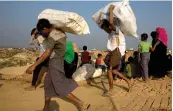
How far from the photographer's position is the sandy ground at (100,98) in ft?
17.2

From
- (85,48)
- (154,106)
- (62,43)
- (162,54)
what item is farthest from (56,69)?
(85,48)

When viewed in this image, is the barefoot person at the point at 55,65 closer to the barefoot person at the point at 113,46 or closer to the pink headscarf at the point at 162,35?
the barefoot person at the point at 113,46

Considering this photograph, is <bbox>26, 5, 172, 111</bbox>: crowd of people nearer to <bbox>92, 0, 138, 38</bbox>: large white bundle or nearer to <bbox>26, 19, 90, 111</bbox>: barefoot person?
<bbox>26, 19, 90, 111</bbox>: barefoot person

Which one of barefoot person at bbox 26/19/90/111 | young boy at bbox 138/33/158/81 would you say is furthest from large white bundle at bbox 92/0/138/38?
barefoot person at bbox 26/19/90/111

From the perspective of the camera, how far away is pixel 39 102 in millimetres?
5672

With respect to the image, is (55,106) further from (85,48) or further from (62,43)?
(85,48)

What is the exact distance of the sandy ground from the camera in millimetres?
5250

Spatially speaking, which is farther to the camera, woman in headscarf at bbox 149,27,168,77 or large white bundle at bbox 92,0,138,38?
woman in headscarf at bbox 149,27,168,77

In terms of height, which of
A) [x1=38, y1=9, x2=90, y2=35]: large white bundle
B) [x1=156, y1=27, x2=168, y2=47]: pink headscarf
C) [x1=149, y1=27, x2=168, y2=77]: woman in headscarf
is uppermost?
[x1=38, y1=9, x2=90, y2=35]: large white bundle

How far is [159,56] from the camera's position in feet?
27.2

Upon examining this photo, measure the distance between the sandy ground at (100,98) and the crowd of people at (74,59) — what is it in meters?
0.30

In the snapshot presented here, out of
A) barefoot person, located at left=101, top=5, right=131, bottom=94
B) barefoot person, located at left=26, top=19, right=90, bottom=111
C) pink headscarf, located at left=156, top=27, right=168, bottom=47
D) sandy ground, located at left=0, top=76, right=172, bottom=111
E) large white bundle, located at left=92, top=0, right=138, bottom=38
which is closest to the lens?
barefoot person, located at left=26, top=19, right=90, bottom=111

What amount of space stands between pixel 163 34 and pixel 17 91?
4086mm

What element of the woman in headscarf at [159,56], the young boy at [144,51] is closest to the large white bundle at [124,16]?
the young boy at [144,51]
